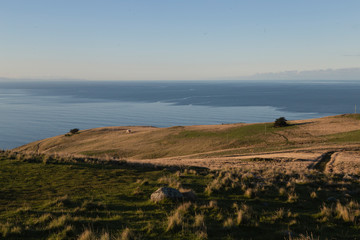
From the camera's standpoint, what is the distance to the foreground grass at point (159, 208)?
812 cm

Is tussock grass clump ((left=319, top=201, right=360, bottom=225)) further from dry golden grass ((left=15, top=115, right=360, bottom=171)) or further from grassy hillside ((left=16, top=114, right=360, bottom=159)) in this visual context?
grassy hillside ((left=16, top=114, right=360, bottom=159))

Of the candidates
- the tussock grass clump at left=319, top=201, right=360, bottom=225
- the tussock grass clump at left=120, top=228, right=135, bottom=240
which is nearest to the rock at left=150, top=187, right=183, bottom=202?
the tussock grass clump at left=120, top=228, right=135, bottom=240

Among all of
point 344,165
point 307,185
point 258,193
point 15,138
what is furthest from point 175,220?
point 15,138

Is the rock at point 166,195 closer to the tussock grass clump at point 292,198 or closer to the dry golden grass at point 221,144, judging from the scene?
the tussock grass clump at point 292,198

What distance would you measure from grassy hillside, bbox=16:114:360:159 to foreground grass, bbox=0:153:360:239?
25.1 m

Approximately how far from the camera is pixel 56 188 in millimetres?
13617

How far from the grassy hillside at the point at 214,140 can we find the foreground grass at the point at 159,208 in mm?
25141

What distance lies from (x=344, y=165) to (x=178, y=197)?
21647 mm

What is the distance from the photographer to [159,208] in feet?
34.6

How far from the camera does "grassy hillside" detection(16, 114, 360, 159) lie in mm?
43250

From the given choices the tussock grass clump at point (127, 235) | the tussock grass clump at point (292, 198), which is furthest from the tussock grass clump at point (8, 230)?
the tussock grass clump at point (292, 198)

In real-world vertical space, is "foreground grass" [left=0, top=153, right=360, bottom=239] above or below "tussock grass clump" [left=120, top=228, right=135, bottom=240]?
below

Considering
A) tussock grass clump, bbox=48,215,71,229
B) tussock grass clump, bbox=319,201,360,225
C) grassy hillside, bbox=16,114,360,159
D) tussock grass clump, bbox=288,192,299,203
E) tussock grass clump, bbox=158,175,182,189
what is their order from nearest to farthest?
tussock grass clump, bbox=48,215,71,229 → tussock grass clump, bbox=319,201,360,225 → tussock grass clump, bbox=288,192,299,203 → tussock grass clump, bbox=158,175,182,189 → grassy hillside, bbox=16,114,360,159

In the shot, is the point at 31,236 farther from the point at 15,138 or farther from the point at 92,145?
the point at 15,138
